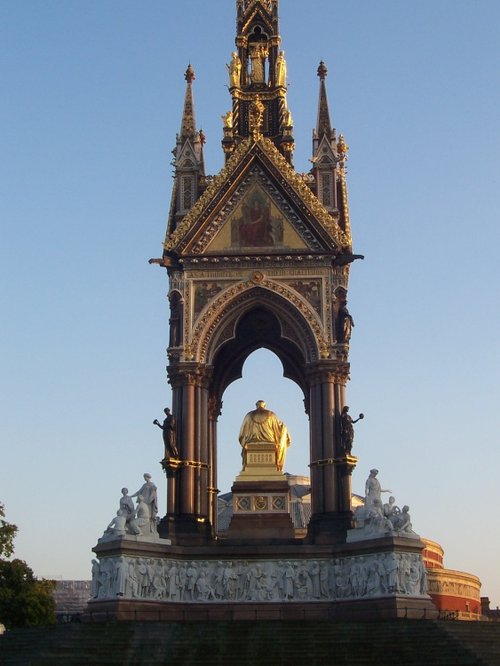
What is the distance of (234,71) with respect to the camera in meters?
34.2

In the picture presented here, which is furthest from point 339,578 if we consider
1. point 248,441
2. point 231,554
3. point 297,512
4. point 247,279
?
point 297,512

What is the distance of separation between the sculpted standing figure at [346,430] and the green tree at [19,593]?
1326 centimetres

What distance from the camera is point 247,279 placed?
3023 centimetres

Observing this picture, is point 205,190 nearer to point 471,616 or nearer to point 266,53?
point 266,53

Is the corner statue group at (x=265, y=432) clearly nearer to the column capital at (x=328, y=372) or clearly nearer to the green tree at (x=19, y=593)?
the column capital at (x=328, y=372)

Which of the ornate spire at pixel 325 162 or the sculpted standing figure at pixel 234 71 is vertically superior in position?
the sculpted standing figure at pixel 234 71

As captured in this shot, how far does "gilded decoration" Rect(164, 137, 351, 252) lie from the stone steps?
38.2ft

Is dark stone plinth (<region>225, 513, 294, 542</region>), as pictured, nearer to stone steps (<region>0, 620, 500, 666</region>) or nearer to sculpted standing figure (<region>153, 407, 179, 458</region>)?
sculpted standing figure (<region>153, 407, 179, 458</region>)

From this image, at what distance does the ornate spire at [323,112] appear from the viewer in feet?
105

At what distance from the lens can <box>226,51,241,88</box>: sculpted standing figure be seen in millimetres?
34094

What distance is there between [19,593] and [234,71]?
18706mm

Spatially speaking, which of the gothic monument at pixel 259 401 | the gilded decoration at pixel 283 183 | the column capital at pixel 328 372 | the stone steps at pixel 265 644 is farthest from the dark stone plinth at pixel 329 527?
the gilded decoration at pixel 283 183

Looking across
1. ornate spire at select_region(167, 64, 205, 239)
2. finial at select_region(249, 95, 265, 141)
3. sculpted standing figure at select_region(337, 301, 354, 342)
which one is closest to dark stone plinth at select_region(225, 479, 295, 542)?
sculpted standing figure at select_region(337, 301, 354, 342)

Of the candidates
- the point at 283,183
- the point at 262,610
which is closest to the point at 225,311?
the point at 283,183
